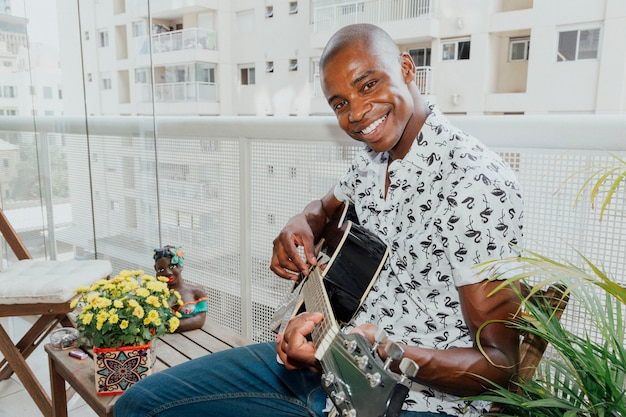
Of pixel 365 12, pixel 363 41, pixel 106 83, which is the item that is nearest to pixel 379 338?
pixel 363 41

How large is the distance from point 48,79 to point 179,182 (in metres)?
0.93

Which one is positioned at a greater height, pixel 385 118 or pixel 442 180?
pixel 385 118

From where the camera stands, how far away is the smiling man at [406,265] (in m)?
0.82

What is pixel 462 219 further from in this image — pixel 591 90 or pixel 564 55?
pixel 564 55

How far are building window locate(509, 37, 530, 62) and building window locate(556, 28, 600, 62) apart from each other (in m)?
0.24

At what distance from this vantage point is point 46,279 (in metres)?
1.79

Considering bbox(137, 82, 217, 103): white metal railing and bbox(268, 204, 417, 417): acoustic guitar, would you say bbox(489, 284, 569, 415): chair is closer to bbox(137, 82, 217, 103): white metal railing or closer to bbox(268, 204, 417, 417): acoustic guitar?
bbox(268, 204, 417, 417): acoustic guitar

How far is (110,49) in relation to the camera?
7.42 ft

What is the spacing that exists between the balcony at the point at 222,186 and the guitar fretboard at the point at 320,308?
0.57m

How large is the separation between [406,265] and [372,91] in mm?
364

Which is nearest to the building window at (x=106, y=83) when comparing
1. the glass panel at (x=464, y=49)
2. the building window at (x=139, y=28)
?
the building window at (x=139, y=28)

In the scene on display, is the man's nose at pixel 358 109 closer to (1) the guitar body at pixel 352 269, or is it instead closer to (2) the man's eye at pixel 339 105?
(2) the man's eye at pixel 339 105

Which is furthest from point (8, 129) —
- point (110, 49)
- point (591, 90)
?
point (591, 90)

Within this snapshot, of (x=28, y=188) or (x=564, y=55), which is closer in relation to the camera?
(x=28, y=188)
